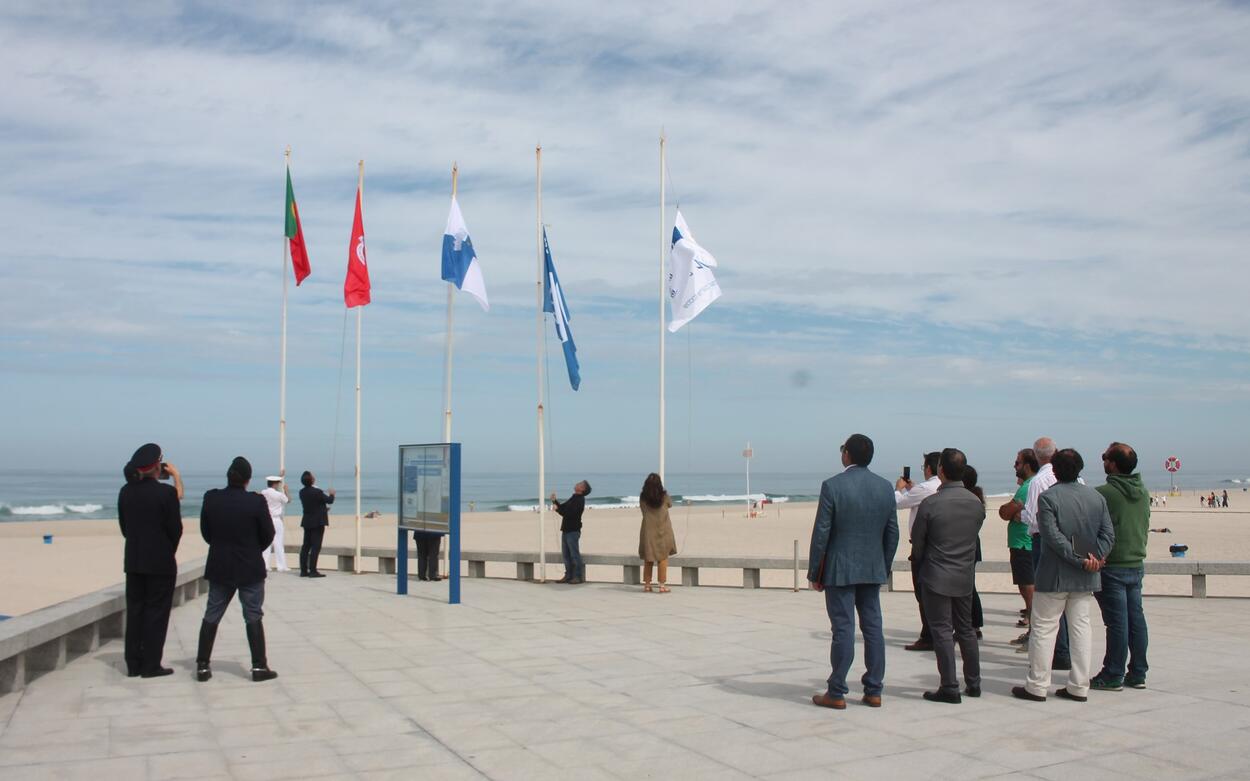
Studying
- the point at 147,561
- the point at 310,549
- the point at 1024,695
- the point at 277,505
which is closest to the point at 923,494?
the point at 1024,695

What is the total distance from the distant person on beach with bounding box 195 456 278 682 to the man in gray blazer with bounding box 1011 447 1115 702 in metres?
5.65

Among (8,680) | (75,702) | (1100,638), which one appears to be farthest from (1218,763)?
(8,680)

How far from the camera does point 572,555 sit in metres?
15.2

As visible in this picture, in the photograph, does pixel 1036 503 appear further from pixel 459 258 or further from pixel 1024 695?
pixel 459 258

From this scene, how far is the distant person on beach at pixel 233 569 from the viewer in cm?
805

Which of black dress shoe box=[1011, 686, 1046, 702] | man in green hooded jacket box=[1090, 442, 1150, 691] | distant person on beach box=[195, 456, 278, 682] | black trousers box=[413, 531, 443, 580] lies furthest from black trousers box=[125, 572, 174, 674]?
black trousers box=[413, 531, 443, 580]

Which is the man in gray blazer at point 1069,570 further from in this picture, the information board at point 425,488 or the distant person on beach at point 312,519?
the distant person on beach at point 312,519

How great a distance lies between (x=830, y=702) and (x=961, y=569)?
130cm

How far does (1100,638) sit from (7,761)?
878 cm

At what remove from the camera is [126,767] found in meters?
5.61

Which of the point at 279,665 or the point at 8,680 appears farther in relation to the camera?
the point at 279,665

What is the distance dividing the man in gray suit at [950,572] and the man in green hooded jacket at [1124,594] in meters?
1.05

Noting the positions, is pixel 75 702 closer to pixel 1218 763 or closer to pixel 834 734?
pixel 834 734

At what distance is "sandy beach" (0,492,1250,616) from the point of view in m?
20.2
